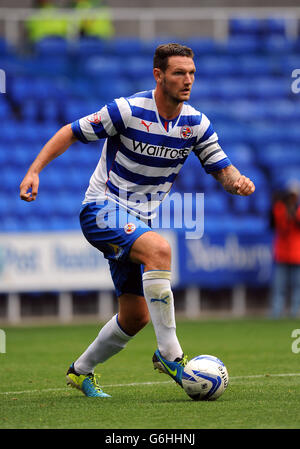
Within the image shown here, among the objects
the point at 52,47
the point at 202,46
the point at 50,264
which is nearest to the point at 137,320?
the point at 50,264

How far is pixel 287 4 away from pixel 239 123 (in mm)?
4311

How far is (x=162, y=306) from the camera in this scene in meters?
5.05

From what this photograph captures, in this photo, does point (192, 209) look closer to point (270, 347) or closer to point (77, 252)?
point (77, 252)

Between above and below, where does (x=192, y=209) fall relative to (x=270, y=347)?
above

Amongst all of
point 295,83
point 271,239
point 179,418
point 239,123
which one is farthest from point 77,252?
point 179,418

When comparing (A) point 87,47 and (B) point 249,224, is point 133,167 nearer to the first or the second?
(B) point 249,224

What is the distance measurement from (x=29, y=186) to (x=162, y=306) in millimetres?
1033

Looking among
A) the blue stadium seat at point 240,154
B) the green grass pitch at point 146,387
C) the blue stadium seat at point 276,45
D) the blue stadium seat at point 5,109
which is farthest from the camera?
the blue stadium seat at point 276,45

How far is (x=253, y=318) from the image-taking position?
1280cm

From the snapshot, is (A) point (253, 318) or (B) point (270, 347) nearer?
(B) point (270, 347)

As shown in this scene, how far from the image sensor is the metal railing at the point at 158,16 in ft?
54.1

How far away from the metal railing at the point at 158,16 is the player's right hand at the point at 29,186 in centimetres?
1149

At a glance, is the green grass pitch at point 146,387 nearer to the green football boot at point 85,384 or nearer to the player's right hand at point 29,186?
the green football boot at point 85,384

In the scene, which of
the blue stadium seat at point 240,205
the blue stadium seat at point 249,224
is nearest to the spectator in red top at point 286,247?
the blue stadium seat at point 249,224
